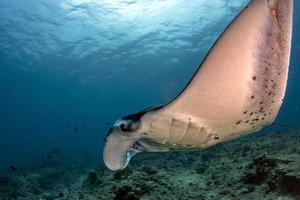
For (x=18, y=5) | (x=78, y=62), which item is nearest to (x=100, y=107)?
(x=78, y=62)

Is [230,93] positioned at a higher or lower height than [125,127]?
lower

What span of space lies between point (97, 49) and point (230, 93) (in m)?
32.6

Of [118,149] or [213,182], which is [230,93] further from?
[213,182]

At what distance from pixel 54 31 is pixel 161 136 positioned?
27.6m

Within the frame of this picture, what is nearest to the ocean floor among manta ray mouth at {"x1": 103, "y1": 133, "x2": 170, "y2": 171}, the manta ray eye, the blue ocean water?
manta ray mouth at {"x1": 103, "y1": 133, "x2": 170, "y2": 171}

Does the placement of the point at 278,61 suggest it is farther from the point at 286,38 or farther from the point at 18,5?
the point at 18,5

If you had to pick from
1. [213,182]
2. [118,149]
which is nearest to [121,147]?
[118,149]

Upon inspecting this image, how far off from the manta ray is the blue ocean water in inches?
394

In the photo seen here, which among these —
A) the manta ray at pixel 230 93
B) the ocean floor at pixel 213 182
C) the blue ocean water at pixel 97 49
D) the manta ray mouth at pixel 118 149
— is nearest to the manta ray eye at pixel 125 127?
the manta ray at pixel 230 93

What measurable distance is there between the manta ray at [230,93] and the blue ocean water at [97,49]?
10.00m

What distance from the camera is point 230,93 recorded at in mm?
2900

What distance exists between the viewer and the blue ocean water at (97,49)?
2488cm

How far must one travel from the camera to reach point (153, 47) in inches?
1366

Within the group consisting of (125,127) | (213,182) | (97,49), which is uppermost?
(97,49)
